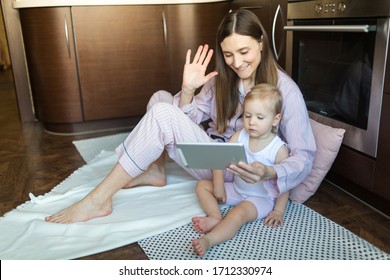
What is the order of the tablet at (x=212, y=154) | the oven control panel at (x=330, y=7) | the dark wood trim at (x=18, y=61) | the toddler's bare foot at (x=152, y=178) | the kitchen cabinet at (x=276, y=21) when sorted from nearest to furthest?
the tablet at (x=212, y=154) → the oven control panel at (x=330, y=7) → the toddler's bare foot at (x=152, y=178) → the kitchen cabinet at (x=276, y=21) → the dark wood trim at (x=18, y=61)

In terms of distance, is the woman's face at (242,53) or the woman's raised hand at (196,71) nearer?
the woman's face at (242,53)

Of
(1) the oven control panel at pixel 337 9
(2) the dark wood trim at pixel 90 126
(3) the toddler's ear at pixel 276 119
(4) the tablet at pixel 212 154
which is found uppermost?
(1) the oven control panel at pixel 337 9

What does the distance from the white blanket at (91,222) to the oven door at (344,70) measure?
2.02ft

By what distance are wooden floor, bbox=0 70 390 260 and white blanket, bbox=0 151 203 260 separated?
7cm

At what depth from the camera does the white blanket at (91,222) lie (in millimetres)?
1225

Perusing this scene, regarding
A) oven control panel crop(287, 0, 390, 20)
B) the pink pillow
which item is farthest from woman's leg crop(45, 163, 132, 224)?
oven control panel crop(287, 0, 390, 20)

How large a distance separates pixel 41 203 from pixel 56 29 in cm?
120

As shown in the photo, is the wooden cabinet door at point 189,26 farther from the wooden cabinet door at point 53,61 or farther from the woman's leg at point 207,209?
the woman's leg at point 207,209

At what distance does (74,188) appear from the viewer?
1618mm

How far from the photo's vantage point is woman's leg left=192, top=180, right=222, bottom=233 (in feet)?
4.21

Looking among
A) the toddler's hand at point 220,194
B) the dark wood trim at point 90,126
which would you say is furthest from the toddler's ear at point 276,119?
the dark wood trim at point 90,126

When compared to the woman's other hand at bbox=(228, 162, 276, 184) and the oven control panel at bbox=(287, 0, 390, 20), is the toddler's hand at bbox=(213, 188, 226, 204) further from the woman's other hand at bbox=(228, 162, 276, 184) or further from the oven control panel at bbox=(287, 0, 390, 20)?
the oven control panel at bbox=(287, 0, 390, 20)

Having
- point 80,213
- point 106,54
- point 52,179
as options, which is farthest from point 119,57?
point 80,213

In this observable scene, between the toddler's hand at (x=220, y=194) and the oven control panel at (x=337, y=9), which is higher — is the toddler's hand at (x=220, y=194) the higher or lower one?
the lower one
